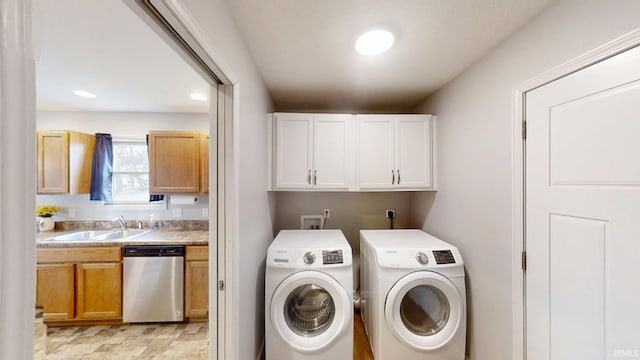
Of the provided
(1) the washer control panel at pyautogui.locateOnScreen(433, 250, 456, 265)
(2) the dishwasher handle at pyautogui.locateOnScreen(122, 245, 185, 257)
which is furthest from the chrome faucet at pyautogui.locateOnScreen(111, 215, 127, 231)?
(1) the washer control panel at pyautogui.locateOnScreen(433, 250, 456, 265)

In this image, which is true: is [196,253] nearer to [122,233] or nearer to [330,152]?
[122,233]

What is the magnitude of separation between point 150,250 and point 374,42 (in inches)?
107

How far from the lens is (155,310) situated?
2.46 meters

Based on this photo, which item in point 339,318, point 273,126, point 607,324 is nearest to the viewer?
point 607,324

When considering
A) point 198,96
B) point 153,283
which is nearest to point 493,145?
point 198,96

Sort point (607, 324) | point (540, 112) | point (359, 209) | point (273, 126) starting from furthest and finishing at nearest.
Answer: point (359, 209) < point (273, 126) < point (540, 112) < point (607, 324)

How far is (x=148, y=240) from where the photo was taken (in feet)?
8.10

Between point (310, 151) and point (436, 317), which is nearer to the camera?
point (436, 317)

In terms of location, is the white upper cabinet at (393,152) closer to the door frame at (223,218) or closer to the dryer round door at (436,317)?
the dryer round door at (436,317)

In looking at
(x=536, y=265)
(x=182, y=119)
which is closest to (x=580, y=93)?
(x=536, y=265)

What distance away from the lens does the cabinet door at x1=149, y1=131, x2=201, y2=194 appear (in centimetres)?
277

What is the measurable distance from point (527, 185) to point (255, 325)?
2009mm

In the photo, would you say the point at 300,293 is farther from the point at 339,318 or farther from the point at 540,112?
the point at 540,112

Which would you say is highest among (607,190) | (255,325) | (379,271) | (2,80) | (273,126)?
(273,126)
